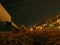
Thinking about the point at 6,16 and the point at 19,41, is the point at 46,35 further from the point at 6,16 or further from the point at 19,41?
the point at 6,16

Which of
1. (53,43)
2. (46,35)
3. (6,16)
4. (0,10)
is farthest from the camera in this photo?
(6,16)

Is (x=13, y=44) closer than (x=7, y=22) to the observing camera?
Yes

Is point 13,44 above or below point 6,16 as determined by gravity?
below

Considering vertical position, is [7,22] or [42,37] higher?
[7,22]

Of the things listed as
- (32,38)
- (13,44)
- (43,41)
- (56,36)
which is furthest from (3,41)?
(56,36)

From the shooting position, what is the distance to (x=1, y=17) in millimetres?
5559

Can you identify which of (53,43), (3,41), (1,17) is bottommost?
(53,43)

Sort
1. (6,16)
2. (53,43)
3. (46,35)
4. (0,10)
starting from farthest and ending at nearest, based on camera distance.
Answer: (6,16) < (0,10) < (46,35) < (53,43)

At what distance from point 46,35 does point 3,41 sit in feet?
3.94

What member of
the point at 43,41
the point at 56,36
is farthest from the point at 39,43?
the point at 56,36

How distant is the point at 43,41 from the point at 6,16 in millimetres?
1917

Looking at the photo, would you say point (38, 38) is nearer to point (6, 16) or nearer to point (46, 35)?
point (46, 35)

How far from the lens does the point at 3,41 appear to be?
476cm

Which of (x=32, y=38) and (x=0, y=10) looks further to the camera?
(x=0, y=10)
